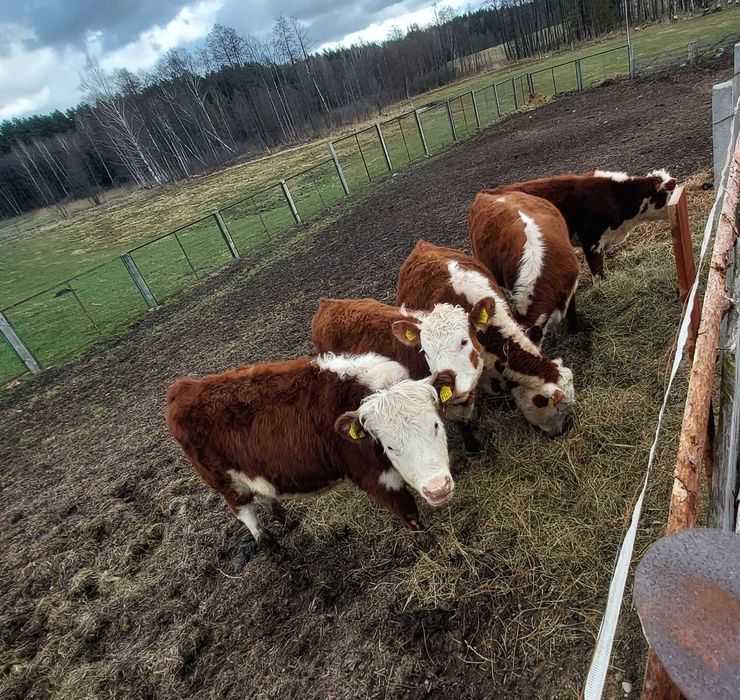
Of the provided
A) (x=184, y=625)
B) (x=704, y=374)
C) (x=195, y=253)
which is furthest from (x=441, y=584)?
(x=195, y=253)

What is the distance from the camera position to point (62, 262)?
26.6 meters

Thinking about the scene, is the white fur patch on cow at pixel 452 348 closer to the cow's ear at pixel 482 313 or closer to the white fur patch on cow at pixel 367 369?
the cow's ear at pixel 482 313

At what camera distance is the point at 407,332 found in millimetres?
3695

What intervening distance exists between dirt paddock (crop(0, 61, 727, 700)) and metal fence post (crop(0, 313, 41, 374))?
462 centimetres

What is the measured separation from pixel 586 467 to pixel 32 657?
4.75m

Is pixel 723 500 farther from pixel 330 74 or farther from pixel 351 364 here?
pixel 330 74

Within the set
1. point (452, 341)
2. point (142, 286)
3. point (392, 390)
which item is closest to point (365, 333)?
point (452, 341)

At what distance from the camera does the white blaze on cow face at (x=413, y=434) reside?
8.96 feet

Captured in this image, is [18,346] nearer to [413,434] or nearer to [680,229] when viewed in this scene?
[413,434]

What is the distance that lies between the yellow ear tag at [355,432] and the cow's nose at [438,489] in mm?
534

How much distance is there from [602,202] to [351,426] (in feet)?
15.7

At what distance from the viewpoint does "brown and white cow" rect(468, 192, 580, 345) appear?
449 cm

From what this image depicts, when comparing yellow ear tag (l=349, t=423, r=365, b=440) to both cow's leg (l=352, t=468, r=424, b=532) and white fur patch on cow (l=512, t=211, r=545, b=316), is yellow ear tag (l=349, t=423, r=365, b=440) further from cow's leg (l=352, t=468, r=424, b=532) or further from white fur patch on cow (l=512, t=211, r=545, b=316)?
white fur patch on cow (l=512, t=211, r=545, b=316)

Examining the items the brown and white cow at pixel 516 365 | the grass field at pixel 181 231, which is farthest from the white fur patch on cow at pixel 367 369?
the grass field at pixel 181 231
